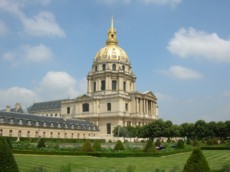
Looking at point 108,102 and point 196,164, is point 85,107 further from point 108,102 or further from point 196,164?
point 196,164

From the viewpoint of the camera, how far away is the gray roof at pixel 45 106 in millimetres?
102000

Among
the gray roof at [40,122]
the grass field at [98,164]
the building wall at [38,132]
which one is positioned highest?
the gray roof at [40,122]

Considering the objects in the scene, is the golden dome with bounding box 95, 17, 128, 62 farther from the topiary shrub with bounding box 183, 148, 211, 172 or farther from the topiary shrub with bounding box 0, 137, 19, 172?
the topiary shrub with bounding box 0, 137, 19, 172

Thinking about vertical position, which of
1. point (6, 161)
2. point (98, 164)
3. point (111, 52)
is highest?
point (111, 52)

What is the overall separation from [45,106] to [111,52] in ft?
105

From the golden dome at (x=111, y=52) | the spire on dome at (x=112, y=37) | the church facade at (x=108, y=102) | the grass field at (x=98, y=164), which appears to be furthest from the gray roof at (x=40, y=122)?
the grass field at (x=98, y=164)

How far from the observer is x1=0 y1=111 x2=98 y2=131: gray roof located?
57.9 meters

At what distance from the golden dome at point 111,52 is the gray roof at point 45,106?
849 inches

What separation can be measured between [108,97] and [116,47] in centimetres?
1847

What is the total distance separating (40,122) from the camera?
64.3 metres

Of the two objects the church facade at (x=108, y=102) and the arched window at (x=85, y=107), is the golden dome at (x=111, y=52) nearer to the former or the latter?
the church facade at (x=108, y=102)

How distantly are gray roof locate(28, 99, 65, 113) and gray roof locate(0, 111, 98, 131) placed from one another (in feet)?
81.4

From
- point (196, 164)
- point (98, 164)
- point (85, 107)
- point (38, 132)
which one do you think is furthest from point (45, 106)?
point (196, 164)

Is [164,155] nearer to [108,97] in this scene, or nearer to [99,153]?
[99,153]
